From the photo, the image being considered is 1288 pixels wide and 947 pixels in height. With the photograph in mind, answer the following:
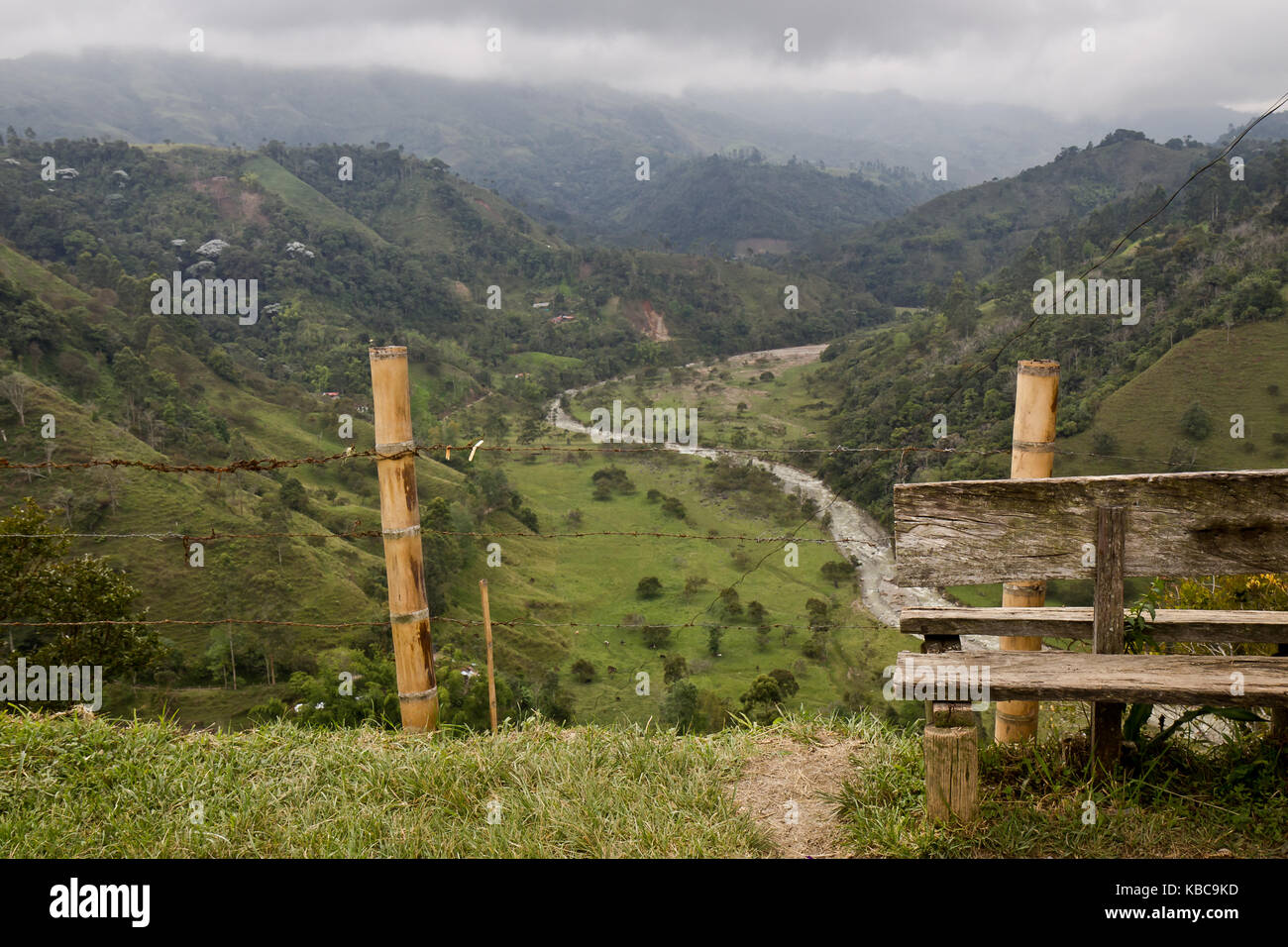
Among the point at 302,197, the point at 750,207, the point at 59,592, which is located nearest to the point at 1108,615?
the point at 59,592

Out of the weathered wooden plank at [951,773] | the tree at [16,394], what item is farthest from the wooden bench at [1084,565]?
the tree at [16,394]

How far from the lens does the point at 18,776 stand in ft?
11.1

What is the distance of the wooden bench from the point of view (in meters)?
2.59

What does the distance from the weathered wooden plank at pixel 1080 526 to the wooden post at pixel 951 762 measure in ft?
1.31

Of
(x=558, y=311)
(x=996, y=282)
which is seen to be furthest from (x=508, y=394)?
(x=996, y=282)

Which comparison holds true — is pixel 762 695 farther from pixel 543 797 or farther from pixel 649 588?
pixel 543 797

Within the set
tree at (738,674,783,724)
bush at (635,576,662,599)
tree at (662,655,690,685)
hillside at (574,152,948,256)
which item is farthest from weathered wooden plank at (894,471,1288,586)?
hillside at (574,152,948,256)

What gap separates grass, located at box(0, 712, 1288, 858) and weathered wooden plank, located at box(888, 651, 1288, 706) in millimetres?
421

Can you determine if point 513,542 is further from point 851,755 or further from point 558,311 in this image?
point 558,311

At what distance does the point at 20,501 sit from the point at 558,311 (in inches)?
2617

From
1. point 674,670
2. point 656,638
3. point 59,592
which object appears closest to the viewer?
point 59,592

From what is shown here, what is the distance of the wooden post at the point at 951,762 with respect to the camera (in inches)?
104

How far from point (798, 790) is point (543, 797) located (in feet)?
3.06

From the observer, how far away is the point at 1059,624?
300 centimetres
